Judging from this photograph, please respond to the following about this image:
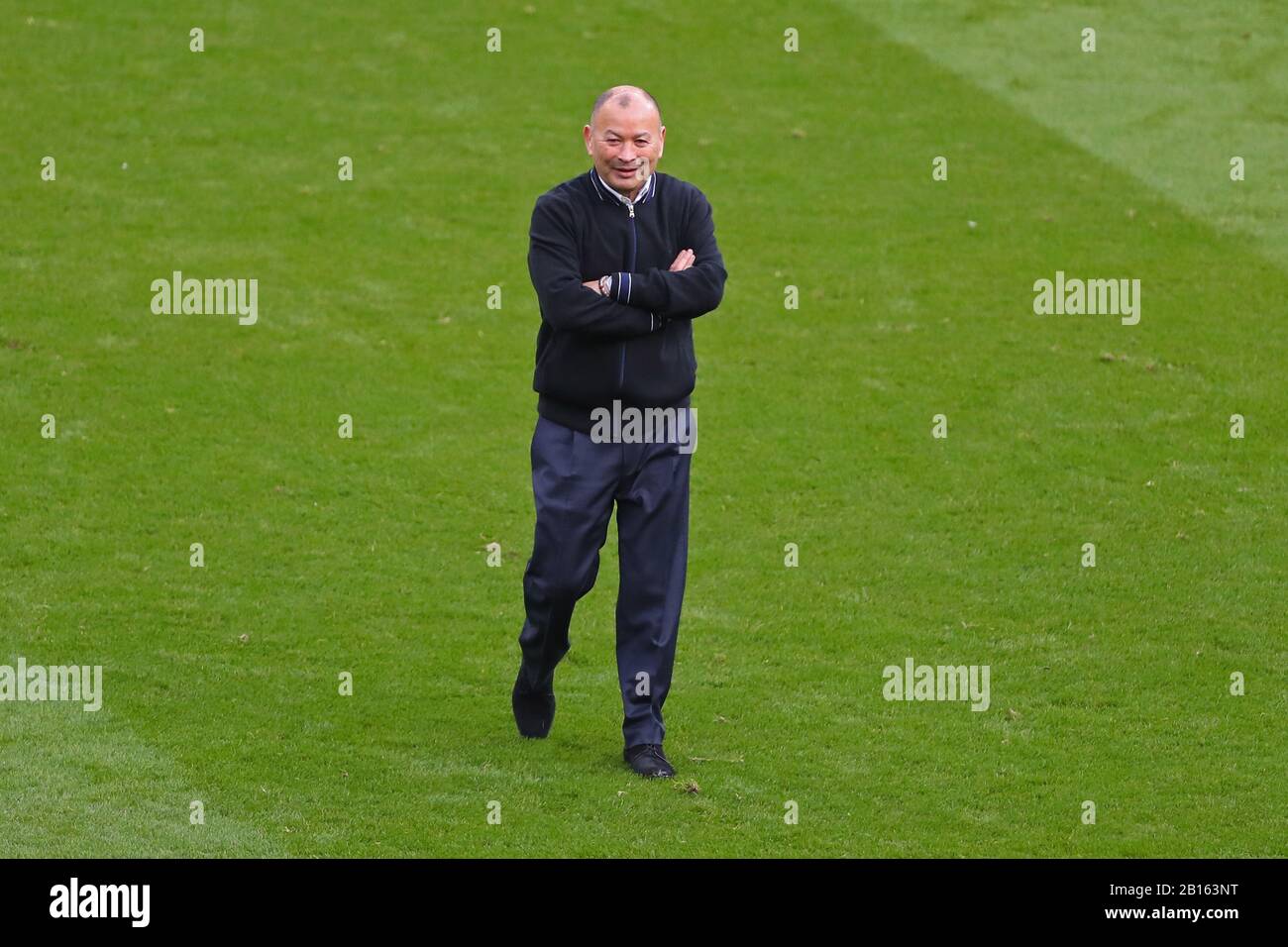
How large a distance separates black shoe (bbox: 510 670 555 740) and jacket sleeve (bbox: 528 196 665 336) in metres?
1.66

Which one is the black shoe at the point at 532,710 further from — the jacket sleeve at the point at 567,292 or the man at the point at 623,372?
the jacket sleeve at the point at 567,292

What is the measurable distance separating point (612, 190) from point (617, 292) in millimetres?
442

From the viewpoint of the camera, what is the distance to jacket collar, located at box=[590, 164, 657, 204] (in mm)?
7090

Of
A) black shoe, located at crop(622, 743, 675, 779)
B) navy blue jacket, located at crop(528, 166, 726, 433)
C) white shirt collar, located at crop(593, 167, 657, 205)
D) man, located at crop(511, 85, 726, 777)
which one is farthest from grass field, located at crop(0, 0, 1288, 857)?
white shirt collar, located at crop(593, 167, 657, 205)

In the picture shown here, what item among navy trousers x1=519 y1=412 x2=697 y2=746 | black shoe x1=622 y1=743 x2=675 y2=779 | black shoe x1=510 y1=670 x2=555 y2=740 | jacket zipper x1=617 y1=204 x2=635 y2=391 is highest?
jacket zipper x1=617 y1=204 x2=635 y2=391

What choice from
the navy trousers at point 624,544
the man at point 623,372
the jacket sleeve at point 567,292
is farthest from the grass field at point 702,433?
the jacket sleeve at point 567,292

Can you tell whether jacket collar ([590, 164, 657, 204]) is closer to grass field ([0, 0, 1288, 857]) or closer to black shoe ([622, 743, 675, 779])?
black shoe ([622, 743, 675, 779])

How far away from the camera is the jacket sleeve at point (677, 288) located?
6.92 metres

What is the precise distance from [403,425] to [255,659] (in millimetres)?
3239

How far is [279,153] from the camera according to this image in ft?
51.2

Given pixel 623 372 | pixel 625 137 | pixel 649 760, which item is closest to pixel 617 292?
pixel 623 372

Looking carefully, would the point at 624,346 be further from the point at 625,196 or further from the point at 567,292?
the point at 625,196

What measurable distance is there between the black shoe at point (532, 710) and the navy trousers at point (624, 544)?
344mm

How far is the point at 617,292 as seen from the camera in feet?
22.7
